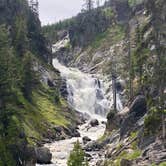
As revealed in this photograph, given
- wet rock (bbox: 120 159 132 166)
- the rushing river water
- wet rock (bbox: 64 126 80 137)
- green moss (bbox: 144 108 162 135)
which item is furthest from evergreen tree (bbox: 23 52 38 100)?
wet rock (bbox: 120 159 132 166)

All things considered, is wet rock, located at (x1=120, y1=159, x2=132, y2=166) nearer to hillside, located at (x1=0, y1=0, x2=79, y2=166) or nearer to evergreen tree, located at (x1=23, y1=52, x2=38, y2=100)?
hillside, located at (x1=0, y1=0, x2=79, y2=166)

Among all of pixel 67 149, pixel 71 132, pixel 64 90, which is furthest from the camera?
pixel 64 90

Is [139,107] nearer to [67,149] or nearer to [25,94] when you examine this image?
[67,149]

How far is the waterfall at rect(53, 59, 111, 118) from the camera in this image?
13662 centimetres

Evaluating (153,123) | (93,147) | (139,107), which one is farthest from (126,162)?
(93,147)

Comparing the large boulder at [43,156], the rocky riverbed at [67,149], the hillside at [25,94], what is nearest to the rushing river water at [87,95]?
the hillside at [25,94]

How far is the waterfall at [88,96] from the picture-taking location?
13662 cm

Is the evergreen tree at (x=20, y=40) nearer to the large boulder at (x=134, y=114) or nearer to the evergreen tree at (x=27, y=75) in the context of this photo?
the evergreen tree at (x=27, y=75)

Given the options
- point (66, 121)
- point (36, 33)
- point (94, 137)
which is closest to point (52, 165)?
point (94, 137)

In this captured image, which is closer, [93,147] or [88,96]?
[93,147]

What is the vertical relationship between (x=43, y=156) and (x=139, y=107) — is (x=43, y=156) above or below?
below

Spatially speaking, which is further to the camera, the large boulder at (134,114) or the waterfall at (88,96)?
the waterfall at (88,96)

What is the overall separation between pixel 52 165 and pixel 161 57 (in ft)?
72.8

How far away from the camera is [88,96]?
140375 mm
